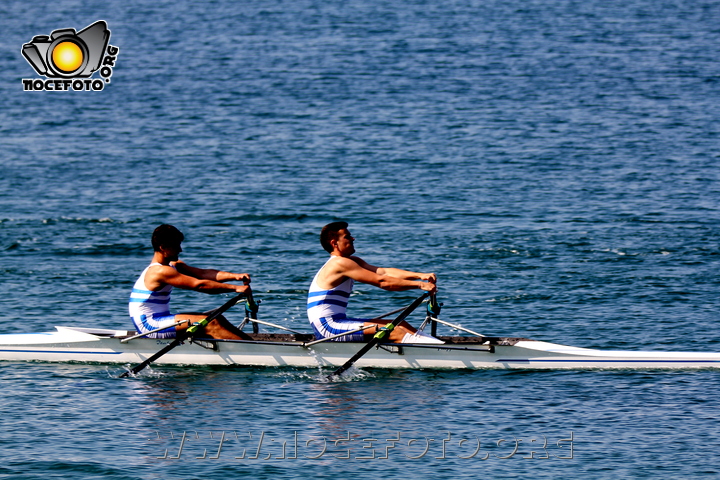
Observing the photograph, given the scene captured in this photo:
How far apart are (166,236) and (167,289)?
86cm

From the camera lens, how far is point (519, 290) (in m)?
20.7

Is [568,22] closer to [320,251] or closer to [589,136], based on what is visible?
[589,136]

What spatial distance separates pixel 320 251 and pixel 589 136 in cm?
1404

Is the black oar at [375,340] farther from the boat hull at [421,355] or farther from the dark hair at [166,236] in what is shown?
the dark hair at [166,236]

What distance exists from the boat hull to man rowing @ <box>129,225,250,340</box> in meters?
0.22

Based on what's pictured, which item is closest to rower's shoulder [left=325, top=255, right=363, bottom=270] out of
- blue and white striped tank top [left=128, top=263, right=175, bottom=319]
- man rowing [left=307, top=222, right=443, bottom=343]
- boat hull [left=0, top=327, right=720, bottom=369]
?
man rowing [left=307, top=222, right=443, bottom=343]

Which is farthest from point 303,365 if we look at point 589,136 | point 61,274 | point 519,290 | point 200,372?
point 589,136

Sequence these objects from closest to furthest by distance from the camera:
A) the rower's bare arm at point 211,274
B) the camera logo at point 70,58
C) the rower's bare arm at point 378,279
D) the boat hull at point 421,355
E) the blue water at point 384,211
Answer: the blue water at point 384,211 < the rower's bare arm at point 378,279 < the boat hull at point 421,355 < the rower's bare arm at point 211,274 < the camera logo at point 70,58

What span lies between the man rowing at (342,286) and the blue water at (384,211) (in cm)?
62

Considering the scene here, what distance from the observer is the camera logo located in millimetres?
36938

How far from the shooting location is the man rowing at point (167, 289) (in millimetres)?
15158

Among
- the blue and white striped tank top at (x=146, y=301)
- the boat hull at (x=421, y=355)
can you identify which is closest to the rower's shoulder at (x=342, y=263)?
the boat hull at (x=421, y=355)

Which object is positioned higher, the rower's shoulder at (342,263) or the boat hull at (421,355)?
the rower's shoulder at (342,263)

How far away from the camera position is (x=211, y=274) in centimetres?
1586
